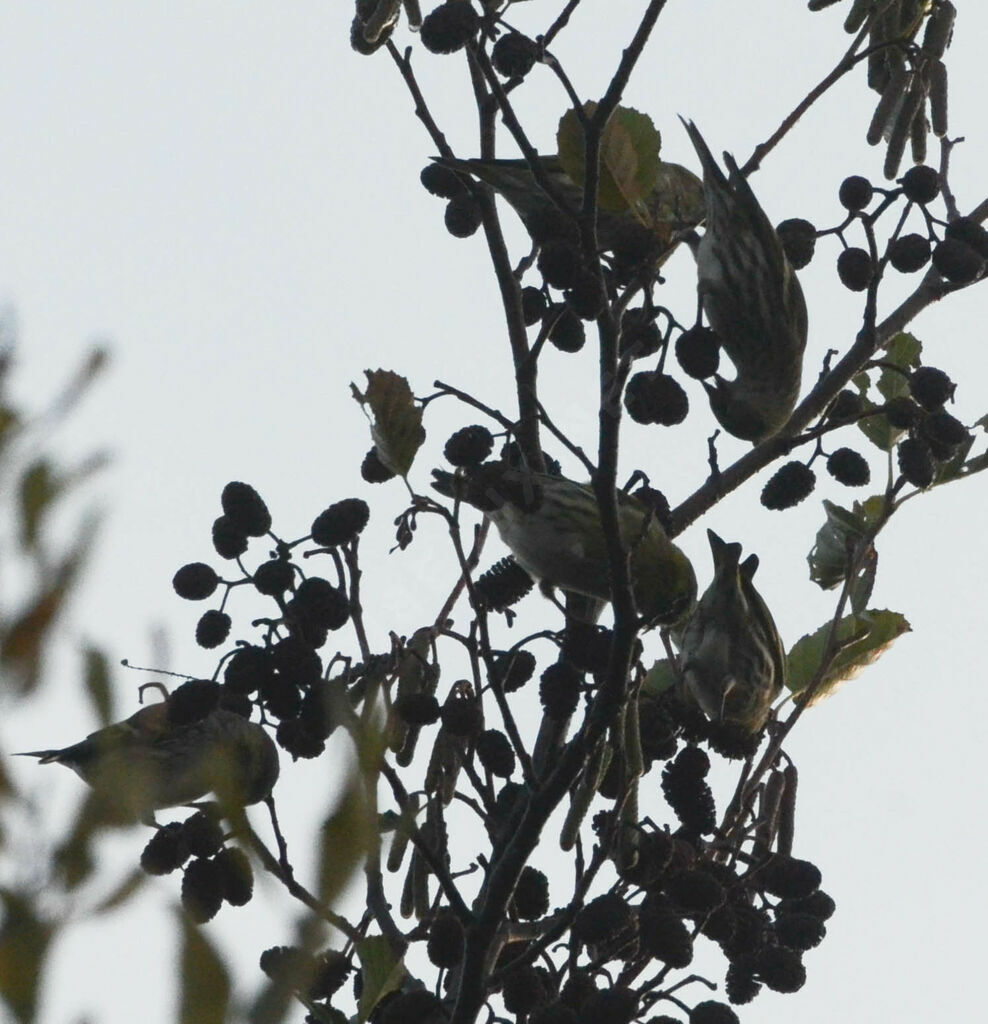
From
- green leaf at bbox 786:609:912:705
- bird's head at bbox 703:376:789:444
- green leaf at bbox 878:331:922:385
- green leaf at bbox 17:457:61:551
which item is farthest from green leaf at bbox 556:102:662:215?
green leaf at bbox 17:457:61:551

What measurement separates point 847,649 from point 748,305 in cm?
114

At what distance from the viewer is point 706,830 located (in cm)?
240

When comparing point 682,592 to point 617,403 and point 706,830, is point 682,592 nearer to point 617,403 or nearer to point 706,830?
point 706,830

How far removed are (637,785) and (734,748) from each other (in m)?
0.26

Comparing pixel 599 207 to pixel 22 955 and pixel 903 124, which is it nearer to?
pixel 903 124

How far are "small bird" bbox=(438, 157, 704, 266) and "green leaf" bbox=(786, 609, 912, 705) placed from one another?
0.92m

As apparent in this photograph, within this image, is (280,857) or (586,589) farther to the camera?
(586,589)

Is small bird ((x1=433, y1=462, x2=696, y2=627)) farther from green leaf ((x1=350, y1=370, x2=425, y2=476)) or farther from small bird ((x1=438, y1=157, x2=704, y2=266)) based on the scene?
small bird ((x1=438, y1=157, x2=704, y2=266))

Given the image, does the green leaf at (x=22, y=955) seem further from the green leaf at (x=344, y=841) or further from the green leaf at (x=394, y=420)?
the green leaf at (x=394, y=420)

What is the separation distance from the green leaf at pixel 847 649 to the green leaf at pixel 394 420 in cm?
114

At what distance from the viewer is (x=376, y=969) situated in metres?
1.87

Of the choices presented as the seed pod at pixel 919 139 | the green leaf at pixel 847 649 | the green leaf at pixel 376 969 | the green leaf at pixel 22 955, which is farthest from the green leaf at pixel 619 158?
the green leaf at pixel 22 955

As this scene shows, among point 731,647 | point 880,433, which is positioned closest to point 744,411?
point 731,647

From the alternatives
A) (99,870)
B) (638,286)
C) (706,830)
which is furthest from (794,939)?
(99,870)
